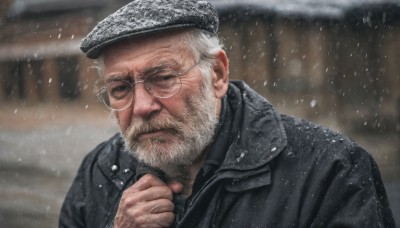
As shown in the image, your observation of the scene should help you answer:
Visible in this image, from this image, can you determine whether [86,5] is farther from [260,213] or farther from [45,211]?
[260,213]


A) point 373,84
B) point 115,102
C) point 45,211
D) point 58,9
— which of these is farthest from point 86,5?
point 115,102

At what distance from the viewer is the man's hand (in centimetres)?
247

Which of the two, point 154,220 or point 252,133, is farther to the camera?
point 252,133

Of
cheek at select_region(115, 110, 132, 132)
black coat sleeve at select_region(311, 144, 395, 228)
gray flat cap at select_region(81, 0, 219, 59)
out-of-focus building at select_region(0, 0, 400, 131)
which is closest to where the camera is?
black coat sleeve at select_region(311, 144, 395, 228)

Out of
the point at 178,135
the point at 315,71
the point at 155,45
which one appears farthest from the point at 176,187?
the point at 315,71

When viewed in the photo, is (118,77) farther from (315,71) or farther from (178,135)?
(315,71)

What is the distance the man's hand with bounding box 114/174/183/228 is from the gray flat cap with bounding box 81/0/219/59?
2.00 ft

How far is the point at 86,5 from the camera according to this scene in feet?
36.0

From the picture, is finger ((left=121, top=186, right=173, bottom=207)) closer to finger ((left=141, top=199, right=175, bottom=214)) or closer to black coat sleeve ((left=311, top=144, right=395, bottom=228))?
finger ((left=141, top=199, right=175, bottom=214))

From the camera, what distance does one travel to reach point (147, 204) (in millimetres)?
2480

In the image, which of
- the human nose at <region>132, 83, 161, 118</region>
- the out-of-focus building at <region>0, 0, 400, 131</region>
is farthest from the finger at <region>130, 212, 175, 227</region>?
the out-of-focus building at <region>0, 0, 400, 131</region>

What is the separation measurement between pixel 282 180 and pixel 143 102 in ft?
2.12

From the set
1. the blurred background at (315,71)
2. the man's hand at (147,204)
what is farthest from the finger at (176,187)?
the blurred background at (315,71)

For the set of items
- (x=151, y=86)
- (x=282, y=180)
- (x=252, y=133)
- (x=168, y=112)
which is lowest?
(x=282, y=180)
